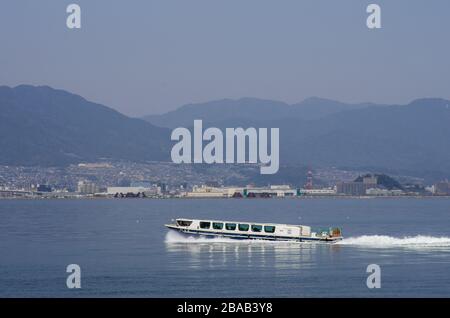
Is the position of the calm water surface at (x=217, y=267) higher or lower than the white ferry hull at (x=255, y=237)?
lower

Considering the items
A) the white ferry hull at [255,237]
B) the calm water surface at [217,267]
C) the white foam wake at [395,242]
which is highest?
the white ferry hull at [255,237]

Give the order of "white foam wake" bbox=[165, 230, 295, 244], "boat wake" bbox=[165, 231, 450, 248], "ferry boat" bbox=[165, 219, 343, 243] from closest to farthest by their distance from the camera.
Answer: "boat wake" bbox=[165, 231, 450, 248], "ferry boat" bbox=[165, 219, 343, 243], "white foam wake" bbox=[165, 230, 295, 244]

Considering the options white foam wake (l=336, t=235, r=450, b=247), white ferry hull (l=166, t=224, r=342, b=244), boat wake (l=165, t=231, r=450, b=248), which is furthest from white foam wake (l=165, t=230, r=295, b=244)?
white foam wake (l=336, t=235, r=450, b=247)

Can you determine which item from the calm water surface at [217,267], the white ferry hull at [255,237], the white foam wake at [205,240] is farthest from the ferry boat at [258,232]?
the calm water surface at [217,267]

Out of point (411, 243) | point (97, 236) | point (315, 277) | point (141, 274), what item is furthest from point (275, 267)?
point (97, 236)

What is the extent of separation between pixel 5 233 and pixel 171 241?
34344mm

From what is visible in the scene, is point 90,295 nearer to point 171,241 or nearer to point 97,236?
point 171,241

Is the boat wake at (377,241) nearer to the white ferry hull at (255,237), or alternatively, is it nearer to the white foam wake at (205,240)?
the white foam wake at (205,240)

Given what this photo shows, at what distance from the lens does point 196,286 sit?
7106cm

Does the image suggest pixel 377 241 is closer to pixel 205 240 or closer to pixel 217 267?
pixel 205 240

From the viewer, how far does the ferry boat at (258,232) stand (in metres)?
107

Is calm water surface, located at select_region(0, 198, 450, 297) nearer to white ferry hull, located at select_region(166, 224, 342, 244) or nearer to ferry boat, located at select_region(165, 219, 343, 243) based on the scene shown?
white ferry hull, located at select_region(166, 224, 342, 244)

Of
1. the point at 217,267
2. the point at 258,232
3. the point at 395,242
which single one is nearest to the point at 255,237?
the point at 258,232

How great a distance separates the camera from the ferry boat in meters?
107
